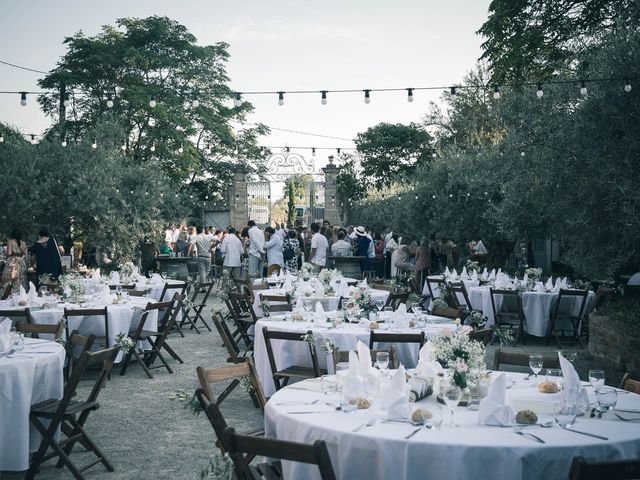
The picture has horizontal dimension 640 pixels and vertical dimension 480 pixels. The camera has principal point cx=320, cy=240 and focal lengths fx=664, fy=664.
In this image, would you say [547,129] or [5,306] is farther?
[547,129]

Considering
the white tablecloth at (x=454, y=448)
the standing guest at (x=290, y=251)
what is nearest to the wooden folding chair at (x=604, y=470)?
the white tablecloth at (x=454, y=448)

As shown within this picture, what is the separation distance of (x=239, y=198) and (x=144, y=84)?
824 cm

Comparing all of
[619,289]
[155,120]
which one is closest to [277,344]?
[619,289]

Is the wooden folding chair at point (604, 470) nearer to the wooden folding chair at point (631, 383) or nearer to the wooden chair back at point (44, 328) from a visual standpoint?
the wooden folding chair at point (631, 383)

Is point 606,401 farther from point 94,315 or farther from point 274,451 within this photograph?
point 94,315

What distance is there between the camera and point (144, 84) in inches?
1064

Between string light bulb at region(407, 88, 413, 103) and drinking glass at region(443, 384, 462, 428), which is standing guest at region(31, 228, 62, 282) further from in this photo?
drinking glass at region(443, 384, 462, 428)

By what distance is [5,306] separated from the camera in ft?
28.2

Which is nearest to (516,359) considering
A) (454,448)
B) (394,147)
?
(454,448)

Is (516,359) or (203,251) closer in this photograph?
(516,359)

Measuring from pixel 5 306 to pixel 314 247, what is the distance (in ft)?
32.7

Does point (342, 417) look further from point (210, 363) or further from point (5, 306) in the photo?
point (5, 306)

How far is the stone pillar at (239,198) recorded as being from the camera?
3328 cm

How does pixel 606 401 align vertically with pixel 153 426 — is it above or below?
above
